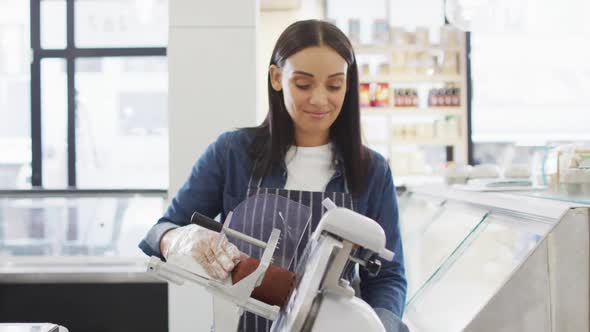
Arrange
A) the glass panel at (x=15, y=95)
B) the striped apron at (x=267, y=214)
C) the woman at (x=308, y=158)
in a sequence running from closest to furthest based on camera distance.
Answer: the striped apron at (x=267, y=214) < the woman at (x=308, y=158) < the glass panel at (x=15, y=95)

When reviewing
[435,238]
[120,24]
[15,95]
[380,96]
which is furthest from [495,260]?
[15,95]

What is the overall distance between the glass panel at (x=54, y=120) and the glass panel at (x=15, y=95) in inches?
7.1

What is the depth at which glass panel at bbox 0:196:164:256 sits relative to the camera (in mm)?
4414

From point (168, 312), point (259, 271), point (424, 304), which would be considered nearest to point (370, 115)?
point (168, 312)

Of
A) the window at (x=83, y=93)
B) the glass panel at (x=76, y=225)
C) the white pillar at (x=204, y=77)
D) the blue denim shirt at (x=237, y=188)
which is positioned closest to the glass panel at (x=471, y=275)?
the blue denim shirt at (x=237, y=188)

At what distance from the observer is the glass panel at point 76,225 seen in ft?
14.5

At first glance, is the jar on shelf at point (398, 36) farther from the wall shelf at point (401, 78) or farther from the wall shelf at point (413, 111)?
the wall shelf at point (413, 111)

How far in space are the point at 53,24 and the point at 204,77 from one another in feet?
13.7

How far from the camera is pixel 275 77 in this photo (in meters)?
1.40

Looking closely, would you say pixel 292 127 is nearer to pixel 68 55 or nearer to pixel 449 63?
pixel 449 63

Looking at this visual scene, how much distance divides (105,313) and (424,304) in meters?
1.50

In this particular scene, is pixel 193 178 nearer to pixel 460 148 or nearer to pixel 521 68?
pixel 460 148

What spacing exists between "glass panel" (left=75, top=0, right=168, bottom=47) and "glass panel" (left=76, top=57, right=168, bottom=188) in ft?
0.63

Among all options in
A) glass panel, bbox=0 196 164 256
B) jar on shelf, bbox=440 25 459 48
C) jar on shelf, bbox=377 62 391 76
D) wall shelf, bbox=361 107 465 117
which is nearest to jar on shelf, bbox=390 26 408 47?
jar on shelf, bbox=377 62 391 76
